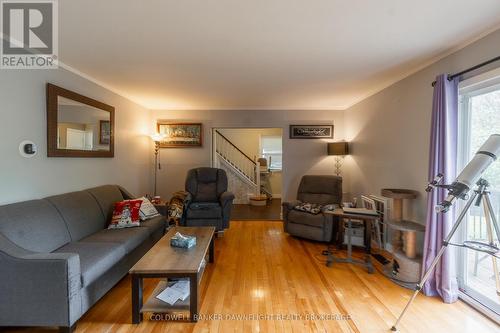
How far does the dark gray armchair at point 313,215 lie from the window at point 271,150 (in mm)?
3903

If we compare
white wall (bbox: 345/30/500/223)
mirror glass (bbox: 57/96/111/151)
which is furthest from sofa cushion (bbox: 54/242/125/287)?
white wall (bbox: 345/30/500/223)

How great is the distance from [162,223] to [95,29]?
7.49 ft

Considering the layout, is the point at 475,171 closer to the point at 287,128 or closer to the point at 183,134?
the point at 287,128

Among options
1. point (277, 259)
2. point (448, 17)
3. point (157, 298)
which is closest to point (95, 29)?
point (157, 298)

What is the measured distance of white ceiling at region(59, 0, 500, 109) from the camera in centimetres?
169

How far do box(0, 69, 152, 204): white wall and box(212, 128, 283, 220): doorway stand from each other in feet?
10.2

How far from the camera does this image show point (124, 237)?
8.20 feet

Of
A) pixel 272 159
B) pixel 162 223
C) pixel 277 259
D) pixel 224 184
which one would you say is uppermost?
pixel 272 159

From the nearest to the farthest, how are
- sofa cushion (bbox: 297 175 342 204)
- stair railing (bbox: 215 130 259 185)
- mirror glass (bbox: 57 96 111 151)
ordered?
mirror glass (bbox: 57 96 111 151)
sofa cushion (bbox: 297 175 342 204)
stair railing (bbox: 215 130 259 185)

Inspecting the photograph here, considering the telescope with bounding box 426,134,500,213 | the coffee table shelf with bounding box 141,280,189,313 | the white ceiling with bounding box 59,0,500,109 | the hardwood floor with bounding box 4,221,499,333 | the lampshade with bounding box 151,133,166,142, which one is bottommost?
the hardwood floor with bounding box 4,221,499,333

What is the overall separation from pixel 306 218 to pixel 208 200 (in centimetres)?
172

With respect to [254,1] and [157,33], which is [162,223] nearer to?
[157,33]

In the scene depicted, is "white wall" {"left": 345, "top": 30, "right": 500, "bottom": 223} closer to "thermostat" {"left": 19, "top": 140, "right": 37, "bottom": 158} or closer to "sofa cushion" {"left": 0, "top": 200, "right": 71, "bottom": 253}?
"sofa cushion" {"left": 0, "top": 200, "right": 71, "bottom": 253}

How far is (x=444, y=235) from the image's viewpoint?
2.17 meters
